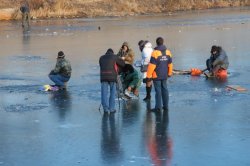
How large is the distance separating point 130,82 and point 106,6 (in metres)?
56.7

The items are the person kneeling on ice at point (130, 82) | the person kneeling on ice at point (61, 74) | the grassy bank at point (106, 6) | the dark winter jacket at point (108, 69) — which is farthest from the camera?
the grassy bank at point (106, 6)

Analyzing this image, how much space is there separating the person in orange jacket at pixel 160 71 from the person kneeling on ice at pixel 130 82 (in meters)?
1.95

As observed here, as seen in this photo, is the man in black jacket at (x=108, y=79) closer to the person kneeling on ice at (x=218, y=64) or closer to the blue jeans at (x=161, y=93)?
the blue jeans at (x=161, y=93)

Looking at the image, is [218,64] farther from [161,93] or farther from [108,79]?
[108,79]

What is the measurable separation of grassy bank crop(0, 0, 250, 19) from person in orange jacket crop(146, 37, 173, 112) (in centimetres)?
4835

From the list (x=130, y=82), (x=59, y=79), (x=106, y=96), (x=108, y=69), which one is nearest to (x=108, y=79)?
(x=108, y=69)

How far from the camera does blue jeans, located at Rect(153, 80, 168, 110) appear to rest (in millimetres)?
15094

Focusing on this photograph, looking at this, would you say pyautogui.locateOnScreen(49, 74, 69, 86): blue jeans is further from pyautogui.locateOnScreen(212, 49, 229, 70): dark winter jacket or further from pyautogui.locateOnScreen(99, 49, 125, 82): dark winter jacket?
pyautogui.locateOnScreen(212, 49, 229, 70): dark winter jacket

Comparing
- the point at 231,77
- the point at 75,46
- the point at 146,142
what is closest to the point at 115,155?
the point at 146,142

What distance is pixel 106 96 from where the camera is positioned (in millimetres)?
14961

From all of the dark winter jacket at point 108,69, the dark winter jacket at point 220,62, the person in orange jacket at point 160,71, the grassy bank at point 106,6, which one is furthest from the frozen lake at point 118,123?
the grassy bank at point 106,6

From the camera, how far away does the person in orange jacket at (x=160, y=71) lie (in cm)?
1500

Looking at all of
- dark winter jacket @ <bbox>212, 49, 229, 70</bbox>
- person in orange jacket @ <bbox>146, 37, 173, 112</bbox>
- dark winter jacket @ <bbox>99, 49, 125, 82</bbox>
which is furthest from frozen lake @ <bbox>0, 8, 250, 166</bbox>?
dark winter jacket @ <bbox>99, 49, 125, 82</bbox>

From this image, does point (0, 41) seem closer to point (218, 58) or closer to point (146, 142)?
point (218, 58)
